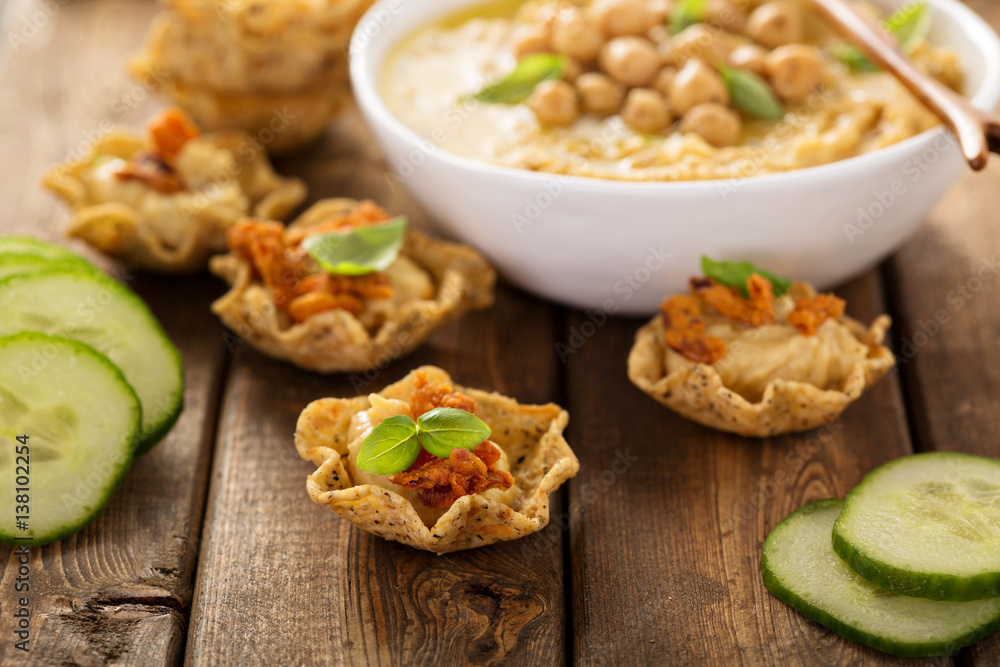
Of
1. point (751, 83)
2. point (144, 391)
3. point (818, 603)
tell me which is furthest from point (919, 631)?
point (144, 391)

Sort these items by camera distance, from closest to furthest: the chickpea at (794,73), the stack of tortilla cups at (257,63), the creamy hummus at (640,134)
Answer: the creamy hummus at (640,134) → the chickpea at (794,73) → the stack of tortilla cups at (257,63)

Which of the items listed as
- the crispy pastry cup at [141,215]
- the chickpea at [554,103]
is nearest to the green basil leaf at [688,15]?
the chickpea at [554,103]

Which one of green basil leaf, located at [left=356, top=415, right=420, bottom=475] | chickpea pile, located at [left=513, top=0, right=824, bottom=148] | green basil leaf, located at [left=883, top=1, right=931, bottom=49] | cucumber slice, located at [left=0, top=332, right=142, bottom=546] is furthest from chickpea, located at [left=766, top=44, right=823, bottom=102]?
cucumber slice, located at [left=0, top=332, right=142, bottom=546]

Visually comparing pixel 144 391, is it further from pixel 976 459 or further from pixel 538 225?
pixel 976 459

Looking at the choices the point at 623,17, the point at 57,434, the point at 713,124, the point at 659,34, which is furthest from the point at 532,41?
the point at 57,434

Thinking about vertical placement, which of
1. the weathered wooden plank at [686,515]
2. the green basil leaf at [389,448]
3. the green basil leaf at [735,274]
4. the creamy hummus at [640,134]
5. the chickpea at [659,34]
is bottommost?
the weathered wooden plank at [686,515]

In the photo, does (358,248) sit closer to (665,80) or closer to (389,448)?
(389,448)

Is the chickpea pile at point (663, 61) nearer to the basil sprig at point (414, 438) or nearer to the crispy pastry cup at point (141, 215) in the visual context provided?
the crispy pastry cup at point (141, 215)
